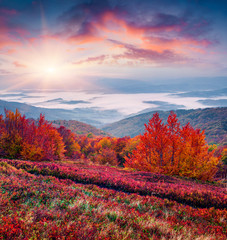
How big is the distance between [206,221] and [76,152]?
176 feet

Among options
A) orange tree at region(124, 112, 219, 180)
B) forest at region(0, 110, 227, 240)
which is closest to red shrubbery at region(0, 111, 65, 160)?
forest at region(0, 110, 227, 240)

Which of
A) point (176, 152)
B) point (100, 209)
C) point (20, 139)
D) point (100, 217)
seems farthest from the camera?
point (20, 139)

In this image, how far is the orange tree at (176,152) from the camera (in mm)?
17562

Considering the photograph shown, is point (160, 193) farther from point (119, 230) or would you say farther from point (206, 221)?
point (119, 230)

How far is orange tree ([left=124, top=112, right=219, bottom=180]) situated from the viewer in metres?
17.6

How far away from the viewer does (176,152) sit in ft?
60.5

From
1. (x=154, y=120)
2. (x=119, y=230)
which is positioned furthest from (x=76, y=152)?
(x=119, y=230)

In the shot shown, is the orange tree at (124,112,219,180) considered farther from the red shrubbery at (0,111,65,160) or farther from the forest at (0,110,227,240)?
the red shrubbery at (0,111,65,160)

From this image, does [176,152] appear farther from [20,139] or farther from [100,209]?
[20,139]

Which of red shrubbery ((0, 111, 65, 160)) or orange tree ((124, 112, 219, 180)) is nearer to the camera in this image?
orange tree ((124, 112, 219, 180))

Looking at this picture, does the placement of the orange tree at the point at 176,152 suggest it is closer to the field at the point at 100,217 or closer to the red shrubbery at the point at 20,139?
the field at the point at 100,217

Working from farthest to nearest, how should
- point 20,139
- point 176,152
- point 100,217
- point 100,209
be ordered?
point 20,139 < point 176,152 < point 100,209 < point 100,217

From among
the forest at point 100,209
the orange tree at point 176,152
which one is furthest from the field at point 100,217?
the orange tree at point 176,152

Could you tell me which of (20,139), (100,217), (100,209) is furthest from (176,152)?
(20,139)
